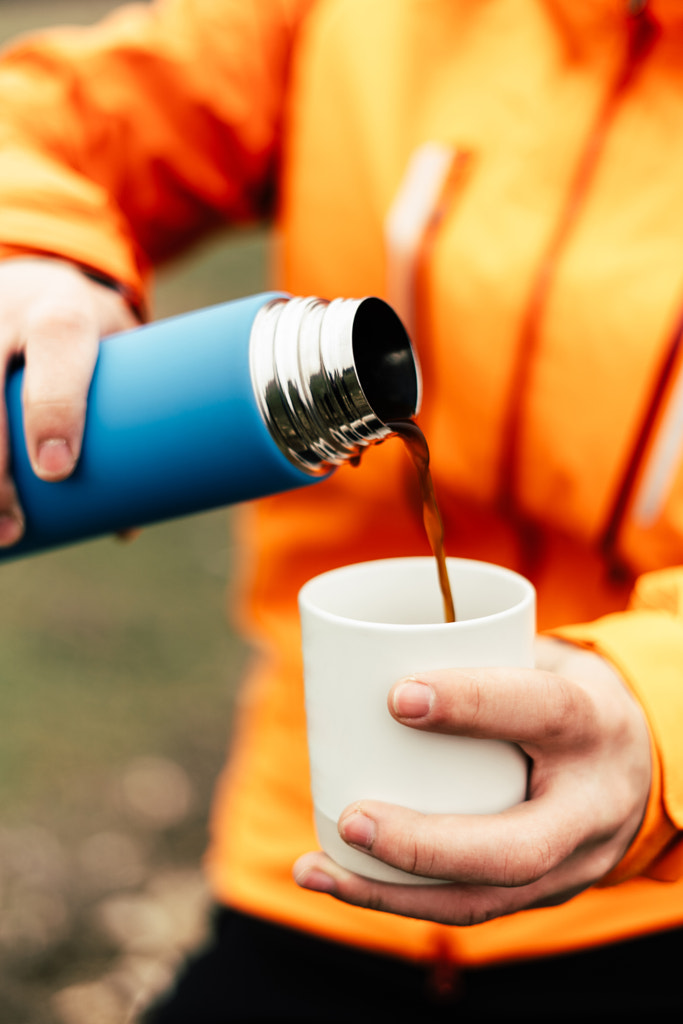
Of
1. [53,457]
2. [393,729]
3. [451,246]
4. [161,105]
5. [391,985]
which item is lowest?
[391,985]

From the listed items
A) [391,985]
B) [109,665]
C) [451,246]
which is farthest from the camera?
[109,665]

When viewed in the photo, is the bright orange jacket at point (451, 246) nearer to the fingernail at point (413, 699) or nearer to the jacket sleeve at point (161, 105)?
the jacket sleeve at point (161, 105)

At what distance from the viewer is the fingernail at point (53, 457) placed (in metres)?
0.68

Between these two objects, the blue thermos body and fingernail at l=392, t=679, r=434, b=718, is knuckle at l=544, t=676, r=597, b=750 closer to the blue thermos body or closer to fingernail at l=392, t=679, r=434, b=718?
fingernail at l=392, t=679, r=434, b=718

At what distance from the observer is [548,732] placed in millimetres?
587

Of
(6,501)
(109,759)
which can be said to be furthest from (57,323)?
(109,759)

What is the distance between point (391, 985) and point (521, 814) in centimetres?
58

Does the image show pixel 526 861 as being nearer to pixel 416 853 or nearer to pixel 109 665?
pixel 416 853

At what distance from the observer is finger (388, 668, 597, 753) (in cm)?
56

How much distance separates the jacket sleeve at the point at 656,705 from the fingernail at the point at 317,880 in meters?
0.21

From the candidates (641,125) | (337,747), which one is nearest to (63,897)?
(337,747)

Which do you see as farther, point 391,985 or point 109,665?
point 109,665

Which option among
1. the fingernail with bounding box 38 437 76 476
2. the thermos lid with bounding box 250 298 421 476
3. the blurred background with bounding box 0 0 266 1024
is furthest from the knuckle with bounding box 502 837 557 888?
the blurred background with bounding box 0 0 266 1024

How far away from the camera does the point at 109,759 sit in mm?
2061
